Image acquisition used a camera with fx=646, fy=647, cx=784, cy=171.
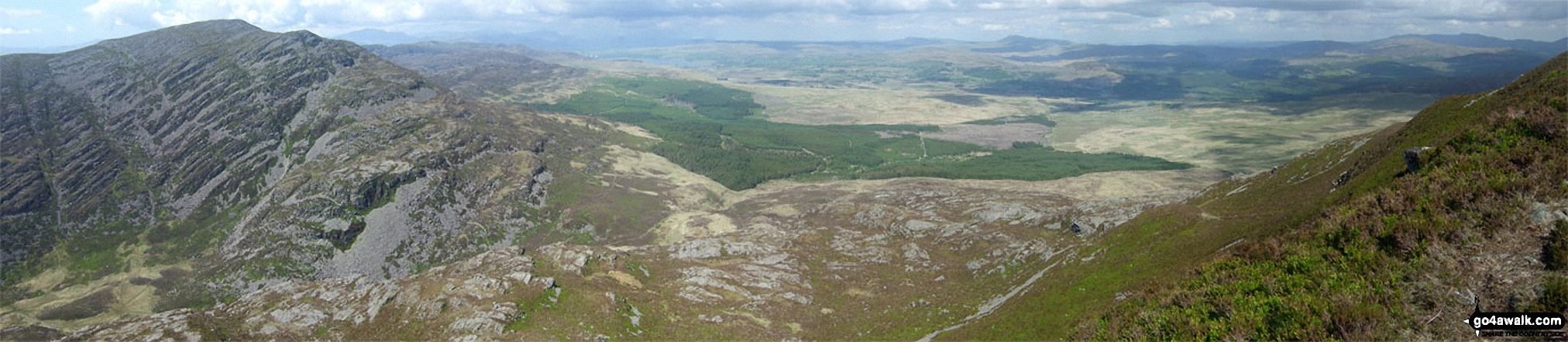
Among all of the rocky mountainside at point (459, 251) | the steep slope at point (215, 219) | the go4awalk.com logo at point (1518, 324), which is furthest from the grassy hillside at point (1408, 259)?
the steep slope at point (215, 219)

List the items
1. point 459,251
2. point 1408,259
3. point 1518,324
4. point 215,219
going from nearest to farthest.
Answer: point 1518,324 < point 1408,259 < point 459,251 < point 215,219

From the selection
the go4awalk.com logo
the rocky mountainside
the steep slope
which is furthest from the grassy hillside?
the steep slope

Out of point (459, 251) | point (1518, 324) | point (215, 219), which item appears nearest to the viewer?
point (1518, 324)

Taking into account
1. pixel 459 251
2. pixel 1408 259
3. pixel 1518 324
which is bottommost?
pixel 459 251

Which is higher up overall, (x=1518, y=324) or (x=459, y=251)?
(x=1518, y=324)

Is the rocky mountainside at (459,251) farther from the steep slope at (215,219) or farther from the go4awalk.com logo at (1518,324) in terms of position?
the go4awalk.com logo at (1518,324)

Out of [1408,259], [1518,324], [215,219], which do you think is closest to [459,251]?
[215,219]

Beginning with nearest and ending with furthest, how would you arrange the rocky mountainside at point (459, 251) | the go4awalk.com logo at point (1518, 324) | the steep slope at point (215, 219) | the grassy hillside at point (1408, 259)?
the go4awalk.com logo at point (1518, 324)
the grassy hillside at point (1408, 259)
the rocky mountainside at point (459, 251)
the steep slope at point (215, 219)

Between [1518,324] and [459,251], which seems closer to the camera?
[1518,324]

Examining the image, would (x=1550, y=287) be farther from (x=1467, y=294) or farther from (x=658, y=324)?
(x=658, y=324)

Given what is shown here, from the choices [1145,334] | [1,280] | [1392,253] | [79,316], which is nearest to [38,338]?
[79,316]

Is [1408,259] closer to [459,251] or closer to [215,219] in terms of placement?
[459,251]
